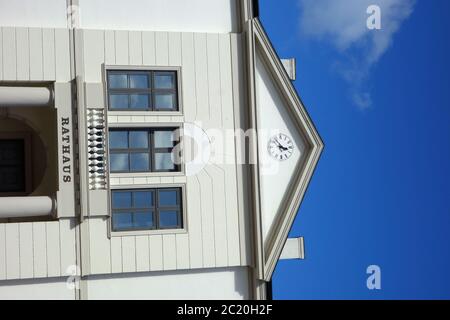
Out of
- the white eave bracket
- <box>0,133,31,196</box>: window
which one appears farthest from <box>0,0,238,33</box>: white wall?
the white eave bracket

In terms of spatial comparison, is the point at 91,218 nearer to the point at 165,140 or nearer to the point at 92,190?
the point at 92,190

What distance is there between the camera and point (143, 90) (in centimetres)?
2000

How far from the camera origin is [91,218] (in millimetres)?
19281

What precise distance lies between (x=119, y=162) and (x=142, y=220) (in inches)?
78.8

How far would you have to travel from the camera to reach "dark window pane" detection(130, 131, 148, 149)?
1994 cm

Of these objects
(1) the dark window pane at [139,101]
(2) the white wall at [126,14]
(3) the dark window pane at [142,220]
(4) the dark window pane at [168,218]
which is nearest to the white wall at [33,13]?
(2) the white wall at [126,14]

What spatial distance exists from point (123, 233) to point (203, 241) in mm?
2596

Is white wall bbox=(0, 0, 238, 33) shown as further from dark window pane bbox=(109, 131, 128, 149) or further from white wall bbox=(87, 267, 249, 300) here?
white wall bbox=(87, 267, 249, 300)

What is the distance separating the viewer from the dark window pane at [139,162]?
19.9 metres

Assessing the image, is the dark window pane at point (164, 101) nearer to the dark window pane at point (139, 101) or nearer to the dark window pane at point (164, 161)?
the dark window pane at point (139, 101)

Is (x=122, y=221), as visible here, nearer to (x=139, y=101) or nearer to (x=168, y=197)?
(x=168, y=197)

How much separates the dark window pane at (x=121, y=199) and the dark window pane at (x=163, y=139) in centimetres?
186

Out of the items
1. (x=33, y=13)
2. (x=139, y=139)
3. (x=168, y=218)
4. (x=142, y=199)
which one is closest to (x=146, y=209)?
(x=142, y=199)

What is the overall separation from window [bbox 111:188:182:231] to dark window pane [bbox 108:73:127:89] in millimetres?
3361
